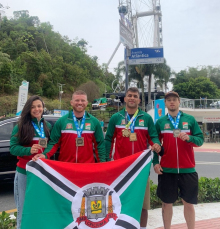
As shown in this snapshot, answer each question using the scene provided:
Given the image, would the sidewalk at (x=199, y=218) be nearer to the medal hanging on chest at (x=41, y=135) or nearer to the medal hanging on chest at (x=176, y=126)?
the medal hanging on chest at (x=176, y=126)

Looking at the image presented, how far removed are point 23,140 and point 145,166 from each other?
5.17 feet

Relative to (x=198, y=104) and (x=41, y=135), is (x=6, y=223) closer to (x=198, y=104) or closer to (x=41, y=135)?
(x=41, y=135)

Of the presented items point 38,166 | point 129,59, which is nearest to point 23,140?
point 38,166

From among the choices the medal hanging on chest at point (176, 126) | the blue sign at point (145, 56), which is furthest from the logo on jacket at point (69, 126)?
the blue sign at point (145, 56)

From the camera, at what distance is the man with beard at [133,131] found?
3613 mm

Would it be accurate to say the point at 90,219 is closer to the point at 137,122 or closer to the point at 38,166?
the point at 38,166

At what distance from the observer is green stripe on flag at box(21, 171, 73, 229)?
9.68ft

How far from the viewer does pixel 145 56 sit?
5.70 m

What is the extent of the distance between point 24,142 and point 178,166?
2.03 meters

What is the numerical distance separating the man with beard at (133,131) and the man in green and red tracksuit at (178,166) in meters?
0.20

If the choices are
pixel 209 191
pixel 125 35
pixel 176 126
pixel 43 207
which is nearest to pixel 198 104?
pixel 209 191

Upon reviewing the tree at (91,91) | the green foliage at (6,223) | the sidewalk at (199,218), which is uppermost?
the tree at (91,91)

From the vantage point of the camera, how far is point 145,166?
344 centimetres

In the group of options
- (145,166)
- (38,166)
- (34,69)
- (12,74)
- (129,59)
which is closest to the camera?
(38,166)
